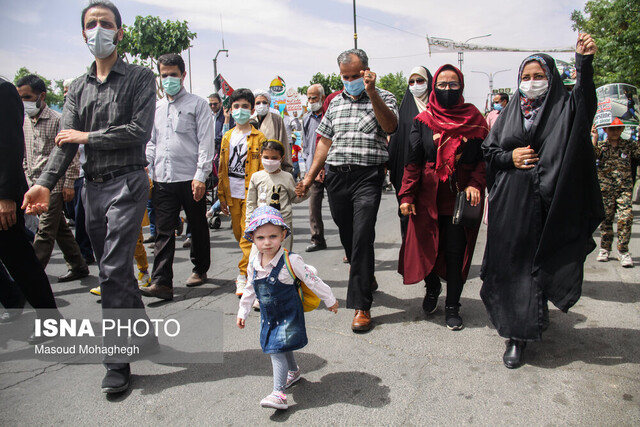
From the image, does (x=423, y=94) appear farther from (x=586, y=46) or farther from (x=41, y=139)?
(x=41, y=139)

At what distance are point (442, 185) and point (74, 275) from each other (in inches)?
174

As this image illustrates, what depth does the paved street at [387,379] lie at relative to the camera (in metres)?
2.60

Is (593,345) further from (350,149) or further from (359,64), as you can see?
(359,64)

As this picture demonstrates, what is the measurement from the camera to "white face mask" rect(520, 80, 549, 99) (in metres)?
3.15

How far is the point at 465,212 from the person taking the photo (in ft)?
12.0

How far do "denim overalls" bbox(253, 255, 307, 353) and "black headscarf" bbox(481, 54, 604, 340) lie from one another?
4.83ft

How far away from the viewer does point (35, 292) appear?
370 cm

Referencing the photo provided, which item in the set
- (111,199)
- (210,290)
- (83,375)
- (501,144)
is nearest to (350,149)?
(501,144)

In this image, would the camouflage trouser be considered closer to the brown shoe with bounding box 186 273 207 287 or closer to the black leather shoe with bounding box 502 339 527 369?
the black leather shoe with bounding box 502 339 527 369

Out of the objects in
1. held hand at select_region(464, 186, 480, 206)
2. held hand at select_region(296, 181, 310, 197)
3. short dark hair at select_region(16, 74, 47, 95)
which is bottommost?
held hand at select_region(464, 186, 480, 206)

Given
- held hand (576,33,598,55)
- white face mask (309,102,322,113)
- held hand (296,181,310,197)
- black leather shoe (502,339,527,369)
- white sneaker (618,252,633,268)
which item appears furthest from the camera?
white face mask (309,102,322,113)

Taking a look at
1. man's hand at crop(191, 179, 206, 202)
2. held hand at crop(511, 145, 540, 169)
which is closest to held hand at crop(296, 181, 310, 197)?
man's hand at crop(191, 179, 206, 202)

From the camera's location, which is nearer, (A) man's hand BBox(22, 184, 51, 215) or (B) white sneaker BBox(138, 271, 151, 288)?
(A) man's hand BBox(22, 184, 51, 215)

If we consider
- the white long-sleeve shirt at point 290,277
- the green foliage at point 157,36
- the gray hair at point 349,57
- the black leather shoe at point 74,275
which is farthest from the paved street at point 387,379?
the green foliage at point 157,36
